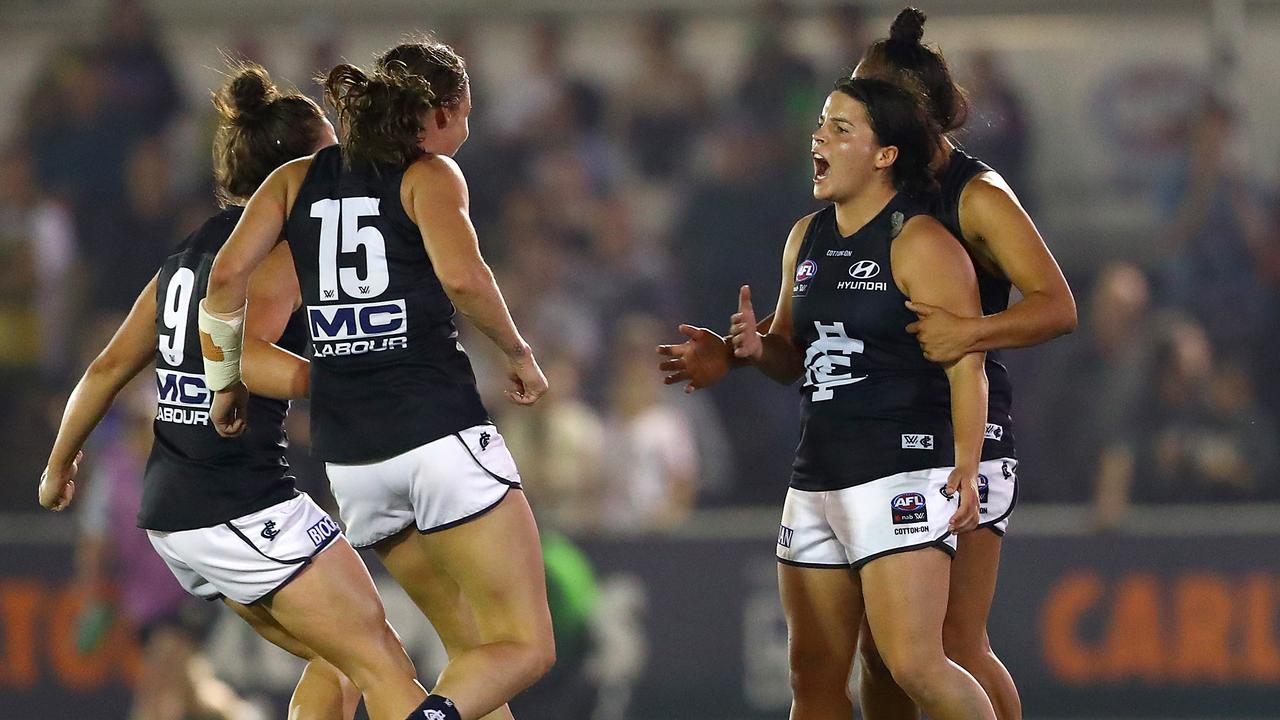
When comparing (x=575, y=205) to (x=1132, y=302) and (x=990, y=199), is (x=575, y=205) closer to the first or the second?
(x=1132, y=302)

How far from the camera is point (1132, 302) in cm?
933

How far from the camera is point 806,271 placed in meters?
4.56

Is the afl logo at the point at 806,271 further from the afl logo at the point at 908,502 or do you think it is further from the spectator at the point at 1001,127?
the spectator at the point at 1001,127

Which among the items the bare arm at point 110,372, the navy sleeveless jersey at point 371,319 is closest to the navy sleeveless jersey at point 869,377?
the navy sleeveless jersey at point 371,319

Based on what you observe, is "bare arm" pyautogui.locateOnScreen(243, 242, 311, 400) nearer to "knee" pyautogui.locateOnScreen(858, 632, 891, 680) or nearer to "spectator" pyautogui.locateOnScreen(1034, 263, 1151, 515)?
"knee" pyautogui.locateOnScreen(858, 632, 891, 680)

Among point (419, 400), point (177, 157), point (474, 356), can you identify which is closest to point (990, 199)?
point (419, 400)

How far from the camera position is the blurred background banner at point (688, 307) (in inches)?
341

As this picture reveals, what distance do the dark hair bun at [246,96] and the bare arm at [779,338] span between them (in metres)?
1.41

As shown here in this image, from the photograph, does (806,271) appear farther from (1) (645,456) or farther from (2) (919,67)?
(1) (645,456)

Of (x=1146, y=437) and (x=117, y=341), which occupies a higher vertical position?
(x=117, y=341)

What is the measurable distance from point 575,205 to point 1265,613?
469 cm

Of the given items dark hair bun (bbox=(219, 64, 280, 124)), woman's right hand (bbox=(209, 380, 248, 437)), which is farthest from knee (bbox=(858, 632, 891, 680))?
dark hair bun (bbox=(219, 64, 280, 124))

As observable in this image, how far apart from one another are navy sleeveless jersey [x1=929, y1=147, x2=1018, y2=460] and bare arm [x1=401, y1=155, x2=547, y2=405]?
1189 mm

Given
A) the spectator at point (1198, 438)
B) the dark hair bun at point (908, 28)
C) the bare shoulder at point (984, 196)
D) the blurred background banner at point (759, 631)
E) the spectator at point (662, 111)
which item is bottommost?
the blurred background banner at point (759, 631)
